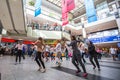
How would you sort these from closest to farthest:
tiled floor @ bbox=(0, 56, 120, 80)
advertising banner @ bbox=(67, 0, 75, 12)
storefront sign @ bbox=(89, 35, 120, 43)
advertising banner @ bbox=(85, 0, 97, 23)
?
tiled floor @ bbox=(0, 56, 120, 80) < advertising banner @ bbox=(67, 0, 75, 12) < advertising banner @ bbox=(85, 0, 97, 23) < storefront sign @ bbox=(89, 35, 120, 43)

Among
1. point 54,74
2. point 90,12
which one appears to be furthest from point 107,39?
point 54,74

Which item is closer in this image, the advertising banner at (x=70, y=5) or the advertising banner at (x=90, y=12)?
the advertising banner at (x=70, y=5)

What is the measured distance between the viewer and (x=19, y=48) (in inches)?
304

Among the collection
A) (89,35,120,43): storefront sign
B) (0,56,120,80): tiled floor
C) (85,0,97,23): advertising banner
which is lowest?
(0,56,120,80): tiled floor

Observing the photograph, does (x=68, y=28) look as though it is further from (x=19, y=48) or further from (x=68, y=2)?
(x=19, y=48)

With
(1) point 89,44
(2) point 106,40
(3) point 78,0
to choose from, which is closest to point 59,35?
(2) point 106,40

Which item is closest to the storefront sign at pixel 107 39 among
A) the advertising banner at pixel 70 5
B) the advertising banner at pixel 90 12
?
the advertising banner at pixel 90 12

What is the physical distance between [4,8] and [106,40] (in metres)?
15.3

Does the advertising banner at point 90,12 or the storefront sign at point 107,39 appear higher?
the advertising banner at point 90,12

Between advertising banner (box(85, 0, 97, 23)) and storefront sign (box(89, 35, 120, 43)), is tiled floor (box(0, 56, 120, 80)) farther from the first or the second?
storefront sign (box(89, 35, 120, 43))

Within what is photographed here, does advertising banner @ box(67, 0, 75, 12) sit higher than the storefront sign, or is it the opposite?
advertising banner @ box(67, 0, 75, 12)

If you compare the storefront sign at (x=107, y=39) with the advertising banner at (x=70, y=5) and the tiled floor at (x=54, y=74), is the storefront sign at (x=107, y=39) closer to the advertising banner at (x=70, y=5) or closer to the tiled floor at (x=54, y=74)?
the advertising banner at (x=70, y=5)

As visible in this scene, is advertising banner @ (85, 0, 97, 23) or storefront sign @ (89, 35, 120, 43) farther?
storefront sign @ (89, 35, 120, 43)

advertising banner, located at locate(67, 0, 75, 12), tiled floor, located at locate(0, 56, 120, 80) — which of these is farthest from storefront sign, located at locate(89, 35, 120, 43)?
tiled floor, located at locate(0, 56, 120, 80)
